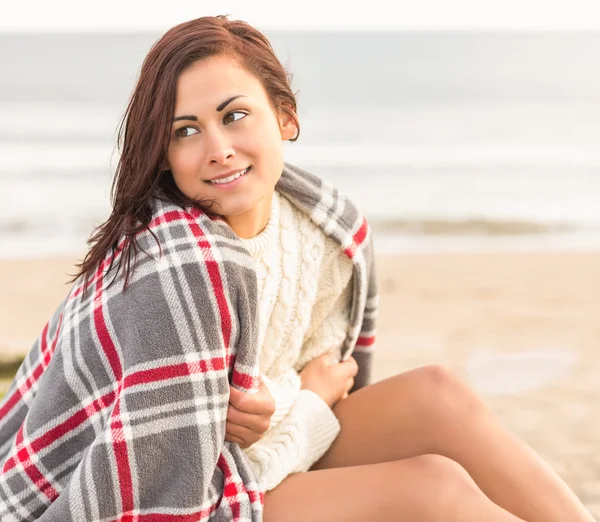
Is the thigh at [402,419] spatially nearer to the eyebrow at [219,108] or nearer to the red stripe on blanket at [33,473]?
the red stripe on blanket at [33,473]

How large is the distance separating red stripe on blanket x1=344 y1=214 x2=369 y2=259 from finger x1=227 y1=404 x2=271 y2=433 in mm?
521

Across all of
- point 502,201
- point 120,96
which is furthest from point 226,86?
point 120,96

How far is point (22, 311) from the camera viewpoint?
5.43 m

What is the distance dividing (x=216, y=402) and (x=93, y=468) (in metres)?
0.24

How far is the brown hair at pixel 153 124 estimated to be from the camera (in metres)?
1.64

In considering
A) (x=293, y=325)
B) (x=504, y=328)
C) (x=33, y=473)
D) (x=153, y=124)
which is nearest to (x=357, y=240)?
(x=293, y=325)

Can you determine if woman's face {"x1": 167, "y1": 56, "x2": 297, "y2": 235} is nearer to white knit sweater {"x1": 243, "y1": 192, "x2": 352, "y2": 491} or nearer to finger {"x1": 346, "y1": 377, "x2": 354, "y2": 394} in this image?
white knit sweater {"x1": 243, "y1": 192, "x2": 352, "y2": 491}

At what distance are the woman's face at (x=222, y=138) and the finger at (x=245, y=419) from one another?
0.39 metres

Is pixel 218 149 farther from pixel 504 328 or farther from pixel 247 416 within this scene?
pixel 504 328

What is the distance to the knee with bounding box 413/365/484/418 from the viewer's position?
1.91m

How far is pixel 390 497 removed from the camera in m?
1.61

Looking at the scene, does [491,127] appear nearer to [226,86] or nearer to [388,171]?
[388,171]

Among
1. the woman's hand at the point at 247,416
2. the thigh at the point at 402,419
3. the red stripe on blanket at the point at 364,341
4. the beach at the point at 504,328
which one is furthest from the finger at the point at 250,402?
the beach at the point at 504,328

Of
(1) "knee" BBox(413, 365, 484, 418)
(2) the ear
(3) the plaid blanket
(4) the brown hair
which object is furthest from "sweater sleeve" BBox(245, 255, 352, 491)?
(4) the brown hair
